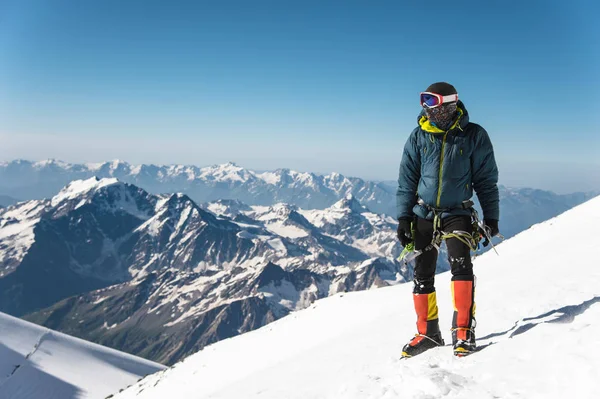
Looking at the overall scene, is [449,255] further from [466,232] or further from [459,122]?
[459,122]

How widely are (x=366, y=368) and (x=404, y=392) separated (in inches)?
111

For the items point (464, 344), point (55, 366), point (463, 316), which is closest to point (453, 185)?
point (463, 316)

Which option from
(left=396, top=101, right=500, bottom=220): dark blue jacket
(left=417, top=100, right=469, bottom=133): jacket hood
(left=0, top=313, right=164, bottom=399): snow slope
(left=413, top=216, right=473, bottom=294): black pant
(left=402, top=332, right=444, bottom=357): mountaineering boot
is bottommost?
(left=0, top=313, right=164, bottom=399): snow slope

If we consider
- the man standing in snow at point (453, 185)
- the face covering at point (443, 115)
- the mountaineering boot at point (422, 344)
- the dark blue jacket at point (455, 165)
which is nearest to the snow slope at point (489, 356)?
the mountaineering boot at point (422, 344)

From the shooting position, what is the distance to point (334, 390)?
25.7 feet

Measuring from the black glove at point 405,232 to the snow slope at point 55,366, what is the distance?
86038 mm

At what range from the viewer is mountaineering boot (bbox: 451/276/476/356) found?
7.17 metres

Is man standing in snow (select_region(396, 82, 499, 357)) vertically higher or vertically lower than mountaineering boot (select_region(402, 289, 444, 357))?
higher

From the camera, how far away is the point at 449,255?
7586mm

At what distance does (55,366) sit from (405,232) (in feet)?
358

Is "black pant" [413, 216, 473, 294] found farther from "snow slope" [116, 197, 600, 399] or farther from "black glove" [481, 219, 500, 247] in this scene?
"snow slope" [116, 197, 600, 399]

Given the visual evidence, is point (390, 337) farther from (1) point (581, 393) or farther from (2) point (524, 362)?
(1) point (581, 393)

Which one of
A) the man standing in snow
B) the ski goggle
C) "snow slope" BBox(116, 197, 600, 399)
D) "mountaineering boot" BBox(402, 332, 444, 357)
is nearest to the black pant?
the man standing in snow

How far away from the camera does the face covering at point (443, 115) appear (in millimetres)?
7473
